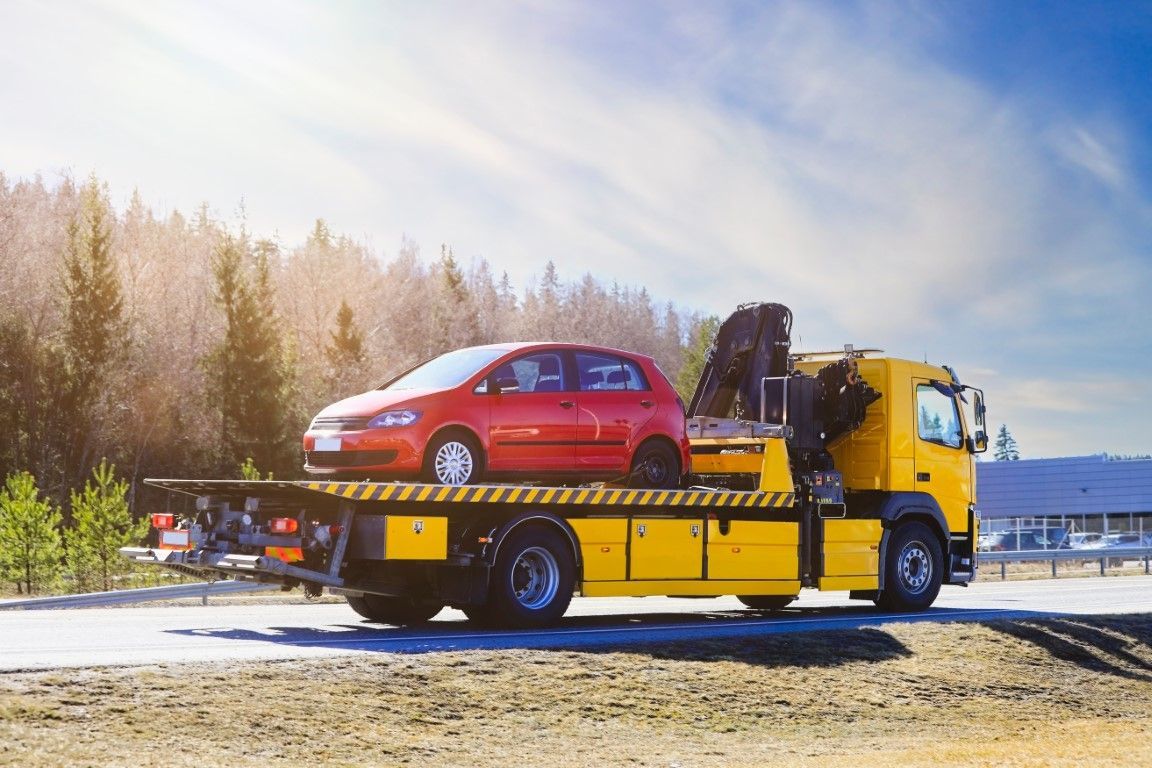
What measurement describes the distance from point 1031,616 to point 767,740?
7.76m

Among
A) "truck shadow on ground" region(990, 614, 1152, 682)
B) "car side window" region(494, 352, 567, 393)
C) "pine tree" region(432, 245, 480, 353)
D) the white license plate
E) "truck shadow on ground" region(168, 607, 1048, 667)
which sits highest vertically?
"pine tree" region(432, 245, 480, 353)

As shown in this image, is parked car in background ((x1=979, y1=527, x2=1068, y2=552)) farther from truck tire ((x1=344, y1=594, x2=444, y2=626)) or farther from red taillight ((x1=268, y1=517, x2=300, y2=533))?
red taillight ((x1=268, y1=517, x2=300, y2=533))

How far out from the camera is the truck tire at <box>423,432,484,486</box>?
13.3 meters

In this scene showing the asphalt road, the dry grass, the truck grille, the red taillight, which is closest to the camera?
the dry grass

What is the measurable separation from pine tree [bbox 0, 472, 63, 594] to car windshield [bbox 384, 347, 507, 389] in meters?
10.00

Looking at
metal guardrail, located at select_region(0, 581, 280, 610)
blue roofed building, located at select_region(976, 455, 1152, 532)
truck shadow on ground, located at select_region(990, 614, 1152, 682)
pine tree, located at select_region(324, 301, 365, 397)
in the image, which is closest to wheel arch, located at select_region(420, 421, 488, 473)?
metal guardrail, located at select_region(0, 581, 280, 610)

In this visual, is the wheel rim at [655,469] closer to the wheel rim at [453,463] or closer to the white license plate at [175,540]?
the wheel rim at [453,463]

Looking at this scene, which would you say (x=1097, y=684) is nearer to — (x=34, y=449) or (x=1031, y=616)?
(x=1031, y=616)

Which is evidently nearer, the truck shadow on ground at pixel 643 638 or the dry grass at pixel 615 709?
the dry grass at pixel 615 709

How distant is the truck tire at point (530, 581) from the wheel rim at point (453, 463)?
0.78 metres

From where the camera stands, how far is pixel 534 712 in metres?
10.4

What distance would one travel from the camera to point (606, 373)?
14812mm

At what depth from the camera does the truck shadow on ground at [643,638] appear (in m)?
12.3

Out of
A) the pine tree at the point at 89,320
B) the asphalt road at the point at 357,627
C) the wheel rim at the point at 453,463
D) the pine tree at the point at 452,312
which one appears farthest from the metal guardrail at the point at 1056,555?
the pine tree at the point at 452,312
